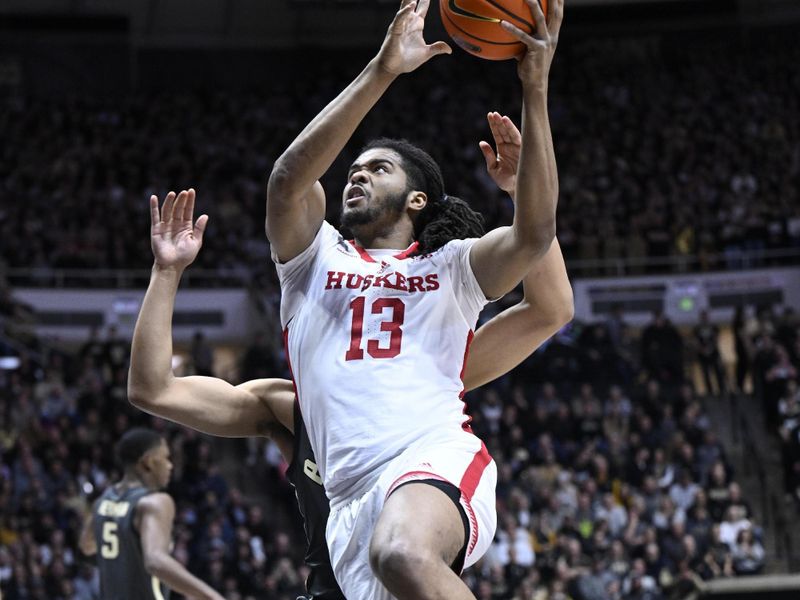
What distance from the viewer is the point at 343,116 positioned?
4055 mm

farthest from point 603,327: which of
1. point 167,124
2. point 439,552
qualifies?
point 439,552

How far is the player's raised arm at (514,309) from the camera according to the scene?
174 inches

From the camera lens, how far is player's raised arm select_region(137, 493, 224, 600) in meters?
6.29

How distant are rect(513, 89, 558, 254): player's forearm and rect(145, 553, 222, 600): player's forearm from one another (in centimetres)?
304

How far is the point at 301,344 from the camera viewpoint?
14.1ft

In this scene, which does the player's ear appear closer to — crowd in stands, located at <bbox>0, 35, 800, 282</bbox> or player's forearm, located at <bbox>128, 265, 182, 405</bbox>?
player's forearm, located at <bbox>128, 265, 182, 405</bbox>

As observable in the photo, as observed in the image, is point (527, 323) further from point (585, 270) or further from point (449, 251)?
point (585, 270)

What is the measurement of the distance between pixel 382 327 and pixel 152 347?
0.85 m

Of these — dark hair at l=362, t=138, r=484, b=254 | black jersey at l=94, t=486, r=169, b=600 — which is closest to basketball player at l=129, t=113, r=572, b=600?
dark hair at l=362, t=138, r=484, b=254

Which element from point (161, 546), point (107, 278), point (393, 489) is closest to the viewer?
point (393, 489)

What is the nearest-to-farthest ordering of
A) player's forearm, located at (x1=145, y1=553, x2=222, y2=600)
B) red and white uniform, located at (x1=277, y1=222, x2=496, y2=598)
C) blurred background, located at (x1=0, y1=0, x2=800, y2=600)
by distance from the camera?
red and white uniform, located at (x1=277, y1=222, x2=496, y2=598), player's forearm, located at (x1=145, y1=553, x2=222, y2=600), blurred background, located at (x1=0, y1=0, x2=800, y2=600)

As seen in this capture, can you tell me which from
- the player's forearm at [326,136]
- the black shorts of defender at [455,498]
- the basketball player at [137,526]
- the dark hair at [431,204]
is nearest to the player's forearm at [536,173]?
the player's forearm at [326,136]

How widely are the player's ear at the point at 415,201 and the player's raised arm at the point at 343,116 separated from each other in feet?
1.45

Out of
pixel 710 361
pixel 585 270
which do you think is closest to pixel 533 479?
pixel 710 361
